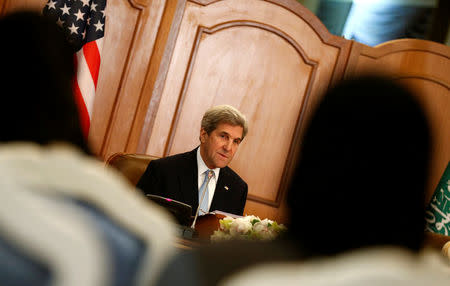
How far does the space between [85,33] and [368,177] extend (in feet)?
10.8

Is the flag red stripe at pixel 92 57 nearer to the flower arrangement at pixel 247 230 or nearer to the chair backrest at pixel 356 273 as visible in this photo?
the flower arrangement at pixel 247 230

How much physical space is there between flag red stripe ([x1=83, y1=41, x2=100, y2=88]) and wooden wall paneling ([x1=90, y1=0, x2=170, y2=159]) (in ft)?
0.76

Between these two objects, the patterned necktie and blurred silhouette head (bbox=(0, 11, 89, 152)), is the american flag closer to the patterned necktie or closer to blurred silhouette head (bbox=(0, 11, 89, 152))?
the patterned necktie

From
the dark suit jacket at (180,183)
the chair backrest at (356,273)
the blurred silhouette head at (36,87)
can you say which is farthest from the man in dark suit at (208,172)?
the chair backrest at (356,273)

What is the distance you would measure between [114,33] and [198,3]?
2.24 ft

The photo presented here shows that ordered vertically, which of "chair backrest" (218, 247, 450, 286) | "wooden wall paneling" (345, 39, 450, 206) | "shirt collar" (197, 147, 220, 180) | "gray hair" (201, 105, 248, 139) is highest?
"wooden wall paneling" (345, 39, 450, 206)

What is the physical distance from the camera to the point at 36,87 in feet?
3.14

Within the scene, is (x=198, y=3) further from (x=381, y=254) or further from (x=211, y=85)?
(x=381, y=254)

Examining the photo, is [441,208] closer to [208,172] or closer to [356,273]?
[208,172]

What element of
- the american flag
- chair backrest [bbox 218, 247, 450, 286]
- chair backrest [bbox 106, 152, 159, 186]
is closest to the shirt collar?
chair backrest [bbox 106, 152, 159, 186]

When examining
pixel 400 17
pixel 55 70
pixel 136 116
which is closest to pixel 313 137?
pixel 55 70

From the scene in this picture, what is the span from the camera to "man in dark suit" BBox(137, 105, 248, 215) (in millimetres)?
3174

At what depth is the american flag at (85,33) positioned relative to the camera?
11.9 ft

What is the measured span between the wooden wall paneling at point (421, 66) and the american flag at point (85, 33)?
2.04m
